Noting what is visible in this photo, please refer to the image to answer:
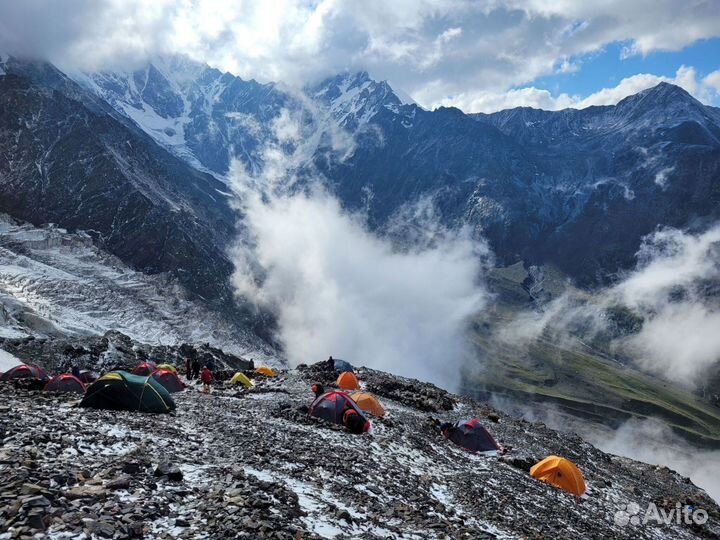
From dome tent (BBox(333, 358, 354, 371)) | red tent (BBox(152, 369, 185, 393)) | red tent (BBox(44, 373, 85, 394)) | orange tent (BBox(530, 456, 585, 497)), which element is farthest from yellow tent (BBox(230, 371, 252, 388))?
orange tent (BBox(530, 456, 585, 497))

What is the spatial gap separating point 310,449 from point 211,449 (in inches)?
179

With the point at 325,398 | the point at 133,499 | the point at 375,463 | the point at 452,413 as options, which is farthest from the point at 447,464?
the point at 452,413

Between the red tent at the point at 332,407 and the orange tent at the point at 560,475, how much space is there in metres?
11.4

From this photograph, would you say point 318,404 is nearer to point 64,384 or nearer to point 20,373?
point 64,384

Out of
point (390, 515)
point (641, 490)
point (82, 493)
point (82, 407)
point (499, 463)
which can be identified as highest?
point (641, 490)

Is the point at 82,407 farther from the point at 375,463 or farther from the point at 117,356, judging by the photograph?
the point at 117,356

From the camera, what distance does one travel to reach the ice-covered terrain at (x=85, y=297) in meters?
142

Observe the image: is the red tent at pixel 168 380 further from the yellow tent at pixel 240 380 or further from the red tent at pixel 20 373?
the red tent at pixel 20 373

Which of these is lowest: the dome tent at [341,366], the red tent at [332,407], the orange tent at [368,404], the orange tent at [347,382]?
the red tent at [332,407]

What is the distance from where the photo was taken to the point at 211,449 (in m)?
19.3

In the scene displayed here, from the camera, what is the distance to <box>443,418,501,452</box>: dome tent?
33094mm

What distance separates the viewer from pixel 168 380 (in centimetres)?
3931

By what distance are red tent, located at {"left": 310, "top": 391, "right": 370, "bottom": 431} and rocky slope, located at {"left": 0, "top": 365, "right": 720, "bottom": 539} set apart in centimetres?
108

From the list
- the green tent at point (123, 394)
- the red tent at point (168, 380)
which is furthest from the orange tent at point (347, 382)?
the green tent at point (123, 394)
